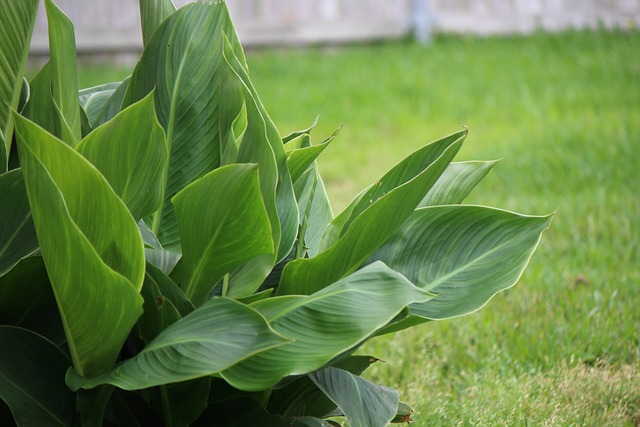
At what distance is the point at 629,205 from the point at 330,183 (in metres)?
Answer: 1.68

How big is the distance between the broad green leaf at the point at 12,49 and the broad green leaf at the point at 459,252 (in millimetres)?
705

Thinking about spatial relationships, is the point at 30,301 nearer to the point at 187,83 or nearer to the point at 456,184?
the point at 187,83

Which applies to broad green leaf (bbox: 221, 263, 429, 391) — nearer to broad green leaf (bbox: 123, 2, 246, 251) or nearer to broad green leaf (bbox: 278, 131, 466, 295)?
broad green leaf (bbox: 278, 131, 466, 295)

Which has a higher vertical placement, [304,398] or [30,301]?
[30,301]

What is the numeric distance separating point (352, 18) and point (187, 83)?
25.1 ft

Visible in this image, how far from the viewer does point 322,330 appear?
1.28 meters

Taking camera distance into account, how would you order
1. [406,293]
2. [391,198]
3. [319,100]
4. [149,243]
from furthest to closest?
[319,100] < [149,243] < [391,198] < [406,293]

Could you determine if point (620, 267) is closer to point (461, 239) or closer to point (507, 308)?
point (507, 308)

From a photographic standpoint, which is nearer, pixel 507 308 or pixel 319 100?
pixel 507 308

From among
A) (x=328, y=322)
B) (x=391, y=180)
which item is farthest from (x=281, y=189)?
(x=328, y=322)

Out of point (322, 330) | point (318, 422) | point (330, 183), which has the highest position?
point (322, 330)

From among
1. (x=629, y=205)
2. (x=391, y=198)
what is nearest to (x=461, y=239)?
(x=391, y=198)

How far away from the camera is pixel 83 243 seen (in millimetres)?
1178

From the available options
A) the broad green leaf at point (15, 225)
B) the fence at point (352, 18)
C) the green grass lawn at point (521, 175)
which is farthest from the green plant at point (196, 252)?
the fence at point (352, 18)
